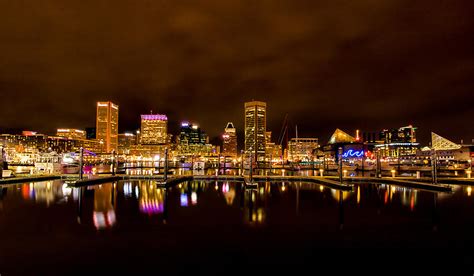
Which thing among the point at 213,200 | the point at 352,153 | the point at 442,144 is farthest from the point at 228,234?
the point at 442,144

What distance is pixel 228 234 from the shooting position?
14.9m

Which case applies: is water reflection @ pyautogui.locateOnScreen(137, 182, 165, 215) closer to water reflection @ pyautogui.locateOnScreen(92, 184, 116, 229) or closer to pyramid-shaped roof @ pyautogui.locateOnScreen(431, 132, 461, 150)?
water reflection @ pyautogui.locateOnScreen(92, 184, 116, 229)

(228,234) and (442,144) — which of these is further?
(442,144)

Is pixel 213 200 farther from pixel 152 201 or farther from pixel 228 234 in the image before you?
pixel 228 234

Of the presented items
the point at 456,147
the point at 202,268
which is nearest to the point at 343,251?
the point at 202,268

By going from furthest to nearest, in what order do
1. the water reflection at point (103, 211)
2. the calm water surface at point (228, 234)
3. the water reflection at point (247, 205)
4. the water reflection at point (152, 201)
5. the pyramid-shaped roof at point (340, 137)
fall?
1. the pyramid-shaped roof at point (340, 137)
2. the water reflection at point (152, 201)
3. the water reflection at point (247, 205)
4. the water reflection at point (103, 211)
5. the calm water surface at point (228, 234)

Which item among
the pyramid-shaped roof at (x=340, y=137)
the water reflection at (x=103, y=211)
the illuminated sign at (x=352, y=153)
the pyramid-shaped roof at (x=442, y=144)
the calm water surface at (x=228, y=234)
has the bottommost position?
the calm water surface at (x=228, y=234)

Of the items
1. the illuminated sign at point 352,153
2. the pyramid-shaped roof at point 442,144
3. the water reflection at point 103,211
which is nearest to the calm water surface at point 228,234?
the water reflection at point 103,211

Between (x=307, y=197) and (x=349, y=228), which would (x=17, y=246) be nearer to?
(x=349, y=228)

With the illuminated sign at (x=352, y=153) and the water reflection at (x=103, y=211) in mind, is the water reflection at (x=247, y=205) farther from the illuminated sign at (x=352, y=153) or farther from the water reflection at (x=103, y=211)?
the illuminated sign at (x=352, y=153)

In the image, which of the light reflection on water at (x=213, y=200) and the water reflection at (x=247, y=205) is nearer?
the water reflection at (x=247, y=205)

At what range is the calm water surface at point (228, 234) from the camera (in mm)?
11078

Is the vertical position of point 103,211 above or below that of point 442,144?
below

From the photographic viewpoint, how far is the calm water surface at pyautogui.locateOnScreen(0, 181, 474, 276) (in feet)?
36.3
